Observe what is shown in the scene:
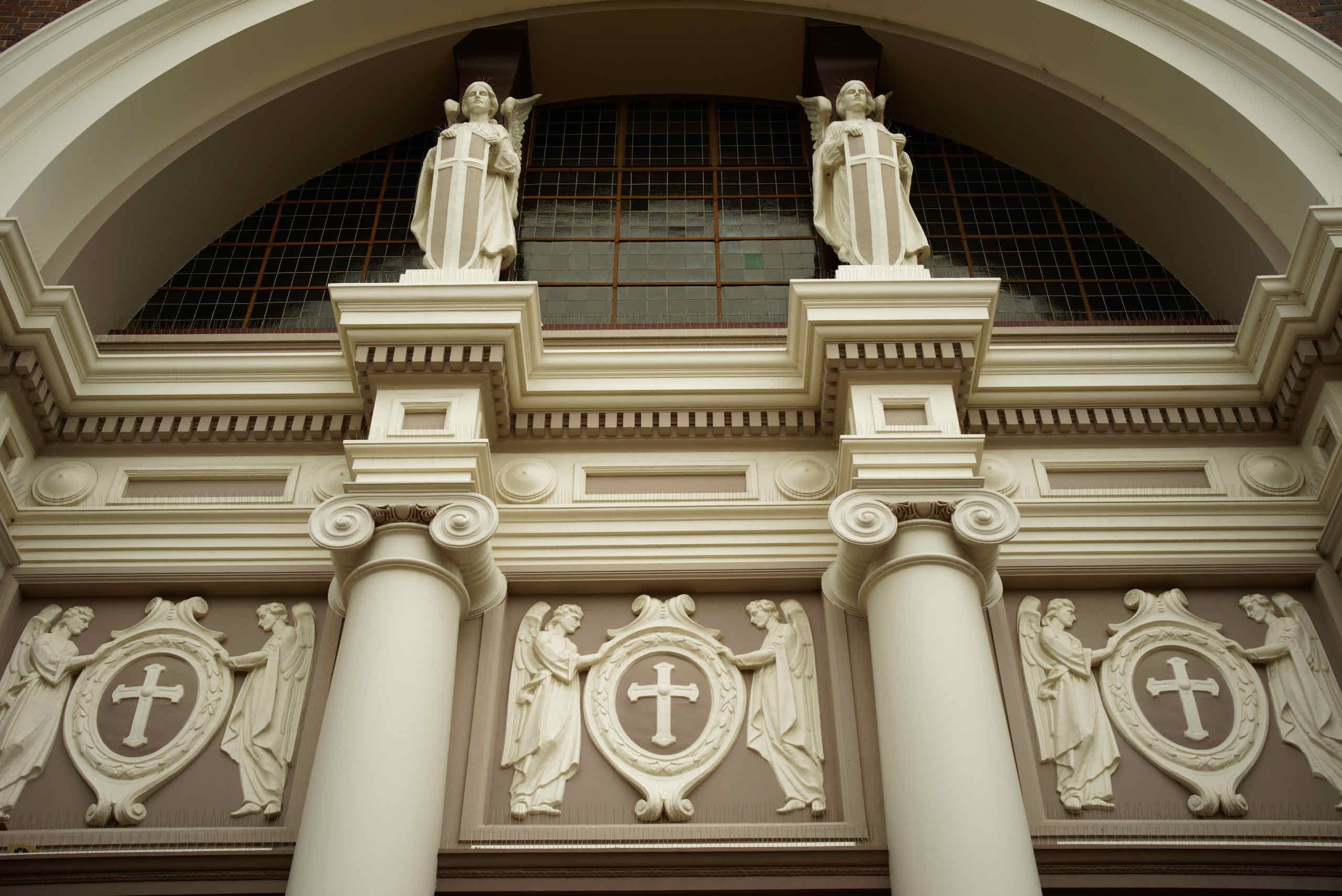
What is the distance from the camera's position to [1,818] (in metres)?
8.19

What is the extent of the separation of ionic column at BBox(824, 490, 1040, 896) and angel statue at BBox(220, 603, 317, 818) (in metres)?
3.22

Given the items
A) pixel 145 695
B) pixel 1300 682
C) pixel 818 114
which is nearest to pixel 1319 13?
pixel 818 114

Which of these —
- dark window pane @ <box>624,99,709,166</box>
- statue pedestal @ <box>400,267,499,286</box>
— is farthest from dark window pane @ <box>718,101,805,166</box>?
statue pedestal @ <box>400,267,499,286</box>

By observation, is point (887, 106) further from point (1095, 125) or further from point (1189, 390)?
point (1189, 390)

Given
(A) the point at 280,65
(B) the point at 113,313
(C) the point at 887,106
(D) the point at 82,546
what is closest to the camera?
(D) the point at 82,546

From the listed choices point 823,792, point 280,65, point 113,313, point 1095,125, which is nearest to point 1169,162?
point 1095,125

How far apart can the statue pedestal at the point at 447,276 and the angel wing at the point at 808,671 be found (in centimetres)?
291

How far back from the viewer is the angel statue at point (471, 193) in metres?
10.3

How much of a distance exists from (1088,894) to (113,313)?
819cm

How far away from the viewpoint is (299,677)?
885cm

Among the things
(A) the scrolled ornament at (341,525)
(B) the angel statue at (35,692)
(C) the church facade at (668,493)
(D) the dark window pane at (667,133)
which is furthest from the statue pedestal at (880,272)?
(B) the angel statue at (35,692)

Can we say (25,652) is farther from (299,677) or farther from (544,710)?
(544,710)

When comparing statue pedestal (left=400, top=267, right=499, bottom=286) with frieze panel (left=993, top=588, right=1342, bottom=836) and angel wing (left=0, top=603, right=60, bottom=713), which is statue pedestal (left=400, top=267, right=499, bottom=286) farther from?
frieze panel (left=993, top=588, right=1342, bottom=836)

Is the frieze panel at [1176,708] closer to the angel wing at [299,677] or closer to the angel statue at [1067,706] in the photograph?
the angel statue at [1067,706]
